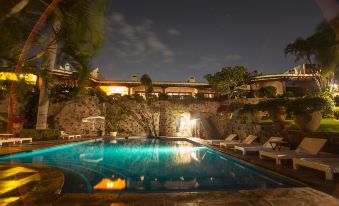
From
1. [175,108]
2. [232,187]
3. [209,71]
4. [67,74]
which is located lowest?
[232,187]

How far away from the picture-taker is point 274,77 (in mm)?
32281

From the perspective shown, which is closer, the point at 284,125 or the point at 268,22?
the point at 284,125

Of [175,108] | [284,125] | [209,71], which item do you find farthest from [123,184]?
[209,71]

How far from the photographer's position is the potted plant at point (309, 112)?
9.73 meters

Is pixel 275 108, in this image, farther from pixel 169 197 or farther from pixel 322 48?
pixel 169 197

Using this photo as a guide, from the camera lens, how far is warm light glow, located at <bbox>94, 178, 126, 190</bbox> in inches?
218

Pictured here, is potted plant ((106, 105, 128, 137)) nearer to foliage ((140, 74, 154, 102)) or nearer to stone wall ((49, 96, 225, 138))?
stone wall ((49, 96, 225, 138))

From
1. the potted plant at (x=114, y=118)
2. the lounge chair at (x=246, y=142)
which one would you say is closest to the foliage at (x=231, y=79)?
the potted plant at (x=114, y=118)

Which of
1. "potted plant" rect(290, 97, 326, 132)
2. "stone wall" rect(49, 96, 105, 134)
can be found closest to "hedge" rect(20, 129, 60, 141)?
"stone wall" rect(49, 96, 105, 134)

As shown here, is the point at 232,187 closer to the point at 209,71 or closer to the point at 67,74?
the point at 67,74

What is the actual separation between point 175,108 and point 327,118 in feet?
59.4

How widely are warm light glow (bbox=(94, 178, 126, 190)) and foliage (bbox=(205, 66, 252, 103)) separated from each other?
2672cm

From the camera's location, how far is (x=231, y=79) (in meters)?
31.0

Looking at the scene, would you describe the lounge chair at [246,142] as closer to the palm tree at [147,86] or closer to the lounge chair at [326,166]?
the lounge chair at [326,166]
